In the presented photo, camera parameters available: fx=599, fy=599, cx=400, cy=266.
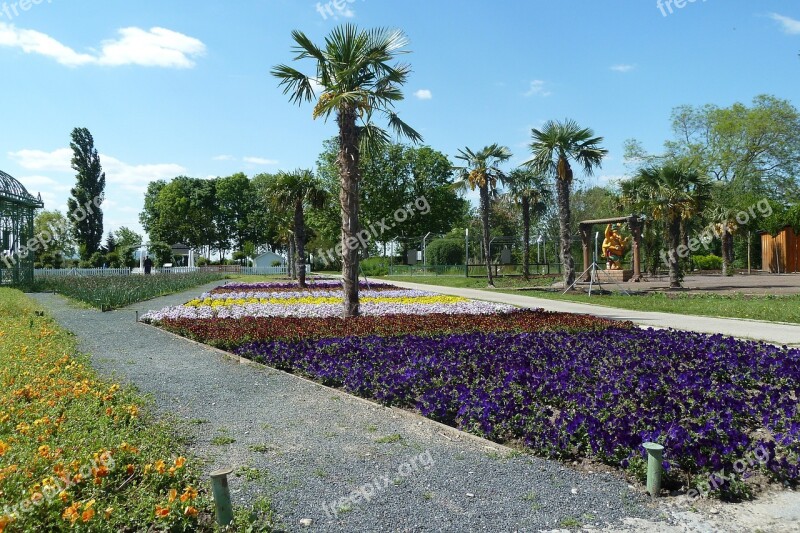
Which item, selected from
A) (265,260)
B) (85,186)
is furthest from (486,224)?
(85,186)

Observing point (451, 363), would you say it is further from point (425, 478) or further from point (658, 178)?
point (658, 178)

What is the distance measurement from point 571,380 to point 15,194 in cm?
2755

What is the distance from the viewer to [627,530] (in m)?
3.31

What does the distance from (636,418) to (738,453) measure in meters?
0.74

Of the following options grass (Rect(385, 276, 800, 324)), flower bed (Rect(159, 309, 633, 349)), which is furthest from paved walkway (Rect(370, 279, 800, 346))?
flower bed (Rect(159, 309, 633, 349))

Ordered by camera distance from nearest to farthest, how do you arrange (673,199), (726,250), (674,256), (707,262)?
(674,256) → (673,199) → (726,250) → (707,262)

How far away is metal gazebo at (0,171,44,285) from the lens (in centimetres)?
2602

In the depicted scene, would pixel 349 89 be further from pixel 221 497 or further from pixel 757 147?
pixel 757 147

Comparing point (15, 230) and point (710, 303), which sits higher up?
point (15, 230)

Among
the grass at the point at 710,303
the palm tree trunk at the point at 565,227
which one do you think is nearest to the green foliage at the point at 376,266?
the palm tree trunk at the point at 565,227

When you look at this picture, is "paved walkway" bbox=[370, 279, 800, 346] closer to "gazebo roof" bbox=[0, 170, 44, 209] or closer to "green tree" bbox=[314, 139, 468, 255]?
"gazebo roof" bbox=[0, 170, 44, 209]

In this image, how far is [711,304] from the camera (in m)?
16.5

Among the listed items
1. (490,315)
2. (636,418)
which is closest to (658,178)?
(490,315)

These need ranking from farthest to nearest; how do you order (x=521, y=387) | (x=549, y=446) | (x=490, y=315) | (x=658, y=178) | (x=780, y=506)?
1. (x=658, y=178)
2. (x=490, y=315)
3. (x=521, y=387)
4. (x=549, y=446)
5. (x=780, y=506)
